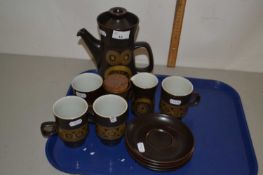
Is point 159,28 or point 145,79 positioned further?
point 159,28

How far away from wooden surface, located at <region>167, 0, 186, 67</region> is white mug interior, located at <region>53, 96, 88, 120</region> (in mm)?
392

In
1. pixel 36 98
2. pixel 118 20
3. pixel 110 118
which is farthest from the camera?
pixel 36 98

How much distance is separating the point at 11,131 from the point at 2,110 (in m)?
0.09

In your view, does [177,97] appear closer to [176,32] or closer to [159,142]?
[159,142]

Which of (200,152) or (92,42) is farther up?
(92,42)

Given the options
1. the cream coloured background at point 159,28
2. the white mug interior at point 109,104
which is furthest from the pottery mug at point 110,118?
the cream coloured background at point 159,28

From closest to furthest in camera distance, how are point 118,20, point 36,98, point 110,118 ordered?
point 110,118 → point 118,20 → point 36,98

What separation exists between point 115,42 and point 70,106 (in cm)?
20

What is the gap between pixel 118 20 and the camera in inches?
27.7

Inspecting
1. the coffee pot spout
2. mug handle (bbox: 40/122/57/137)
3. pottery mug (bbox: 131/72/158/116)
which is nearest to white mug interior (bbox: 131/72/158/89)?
pottery mug (bbox: 131/72/158/116)

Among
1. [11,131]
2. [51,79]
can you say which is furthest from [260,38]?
[11,131]

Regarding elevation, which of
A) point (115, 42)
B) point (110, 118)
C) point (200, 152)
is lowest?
point (200, 152)

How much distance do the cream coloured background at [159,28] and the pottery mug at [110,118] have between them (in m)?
0.33

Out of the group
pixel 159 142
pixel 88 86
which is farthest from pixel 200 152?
pixel 88 86
